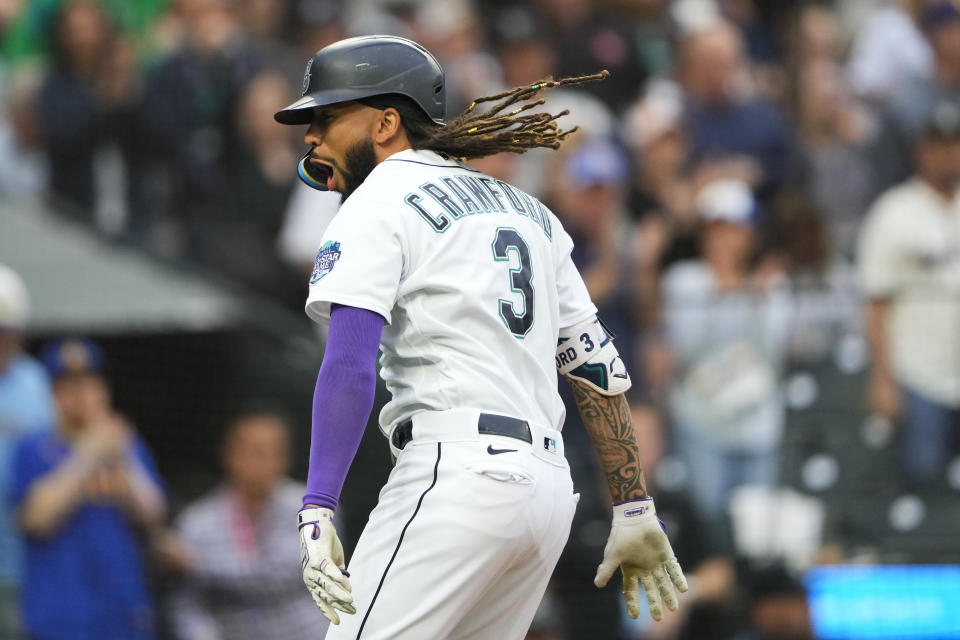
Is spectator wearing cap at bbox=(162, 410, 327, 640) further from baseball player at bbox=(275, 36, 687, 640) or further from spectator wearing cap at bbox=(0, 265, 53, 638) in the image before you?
baseball player at bbox=(275, 36, 687, 640)

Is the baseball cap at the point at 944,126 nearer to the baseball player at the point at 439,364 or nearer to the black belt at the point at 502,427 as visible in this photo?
the baseball player at the point at 439,364

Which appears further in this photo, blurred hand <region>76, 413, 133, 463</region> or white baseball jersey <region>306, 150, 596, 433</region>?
blurred hand <region>76, 413, 133, 463</region>

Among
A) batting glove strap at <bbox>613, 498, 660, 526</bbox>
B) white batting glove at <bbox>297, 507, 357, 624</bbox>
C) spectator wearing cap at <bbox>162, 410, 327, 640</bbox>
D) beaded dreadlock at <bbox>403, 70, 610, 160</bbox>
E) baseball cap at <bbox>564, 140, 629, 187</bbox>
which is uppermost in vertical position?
beaded dreadlock at <bbox>403, 70, 610, 160</bbox>

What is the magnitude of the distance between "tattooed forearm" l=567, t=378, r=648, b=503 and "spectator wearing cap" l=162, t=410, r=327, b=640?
322 cm

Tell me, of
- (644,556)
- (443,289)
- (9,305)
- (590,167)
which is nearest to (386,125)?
(443,289)

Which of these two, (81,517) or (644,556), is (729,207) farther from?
(644,556)

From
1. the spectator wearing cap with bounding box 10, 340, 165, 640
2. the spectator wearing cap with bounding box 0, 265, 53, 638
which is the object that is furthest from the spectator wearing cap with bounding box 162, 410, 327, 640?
the spectator wearing cap with bounding box 0, 265, 53, 638

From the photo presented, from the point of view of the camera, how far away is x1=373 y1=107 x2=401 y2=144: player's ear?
143 inches

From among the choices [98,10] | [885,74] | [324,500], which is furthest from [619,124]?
[324,500]

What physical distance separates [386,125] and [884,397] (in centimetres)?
416

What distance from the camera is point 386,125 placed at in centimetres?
364

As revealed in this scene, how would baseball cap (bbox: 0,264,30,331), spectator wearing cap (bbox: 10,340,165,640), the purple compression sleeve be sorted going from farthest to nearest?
baseball cap (bbox: 0,264,30,331)
spectator wearing cap (bbox: 10,340,165,640)
the purple compression sleeve

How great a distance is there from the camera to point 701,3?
36.8 feet

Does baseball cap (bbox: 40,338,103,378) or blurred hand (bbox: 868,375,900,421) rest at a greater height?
baseball cap (bbox: 40,338,103,378)
